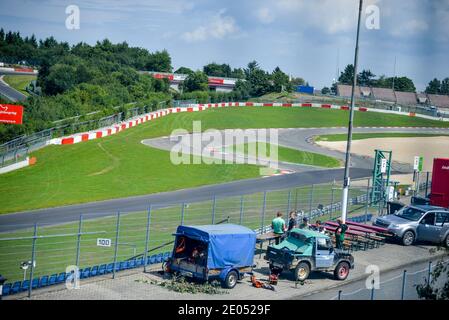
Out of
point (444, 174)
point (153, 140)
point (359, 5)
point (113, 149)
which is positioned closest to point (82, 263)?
point (359, 5)

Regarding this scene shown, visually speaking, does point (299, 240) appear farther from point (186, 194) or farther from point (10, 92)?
point (10, 92)

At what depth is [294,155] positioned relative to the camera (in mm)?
51031

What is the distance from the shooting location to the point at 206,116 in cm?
7538

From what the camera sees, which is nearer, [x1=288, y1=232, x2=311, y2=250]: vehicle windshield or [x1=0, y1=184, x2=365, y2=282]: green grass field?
[x1=288, y1=232, x2=311, y2=250]: vehicle windshield

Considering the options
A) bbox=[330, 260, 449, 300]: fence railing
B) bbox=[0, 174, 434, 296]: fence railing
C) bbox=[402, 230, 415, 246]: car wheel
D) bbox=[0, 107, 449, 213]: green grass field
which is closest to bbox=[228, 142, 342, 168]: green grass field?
bbox=[0, 107, 449, 213]: green grass field

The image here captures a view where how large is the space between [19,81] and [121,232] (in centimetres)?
8472

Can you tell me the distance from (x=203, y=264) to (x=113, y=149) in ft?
95.8

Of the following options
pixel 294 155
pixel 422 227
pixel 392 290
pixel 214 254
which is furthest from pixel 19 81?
pixel 392 290

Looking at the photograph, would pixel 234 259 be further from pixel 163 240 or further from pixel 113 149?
pixel 113 149

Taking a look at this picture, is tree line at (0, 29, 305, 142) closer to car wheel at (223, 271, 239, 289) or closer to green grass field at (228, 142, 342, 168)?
green grass field at (228, 142, 342, 168)

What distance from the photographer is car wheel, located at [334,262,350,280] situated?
19297 mm

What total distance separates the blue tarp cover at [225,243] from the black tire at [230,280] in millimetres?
297

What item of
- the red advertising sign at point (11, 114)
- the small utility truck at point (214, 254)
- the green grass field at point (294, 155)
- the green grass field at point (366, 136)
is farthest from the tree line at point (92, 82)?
the small utility truck at point (214, 254)

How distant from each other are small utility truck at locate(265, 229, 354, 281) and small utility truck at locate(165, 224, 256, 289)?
92 centimetres
